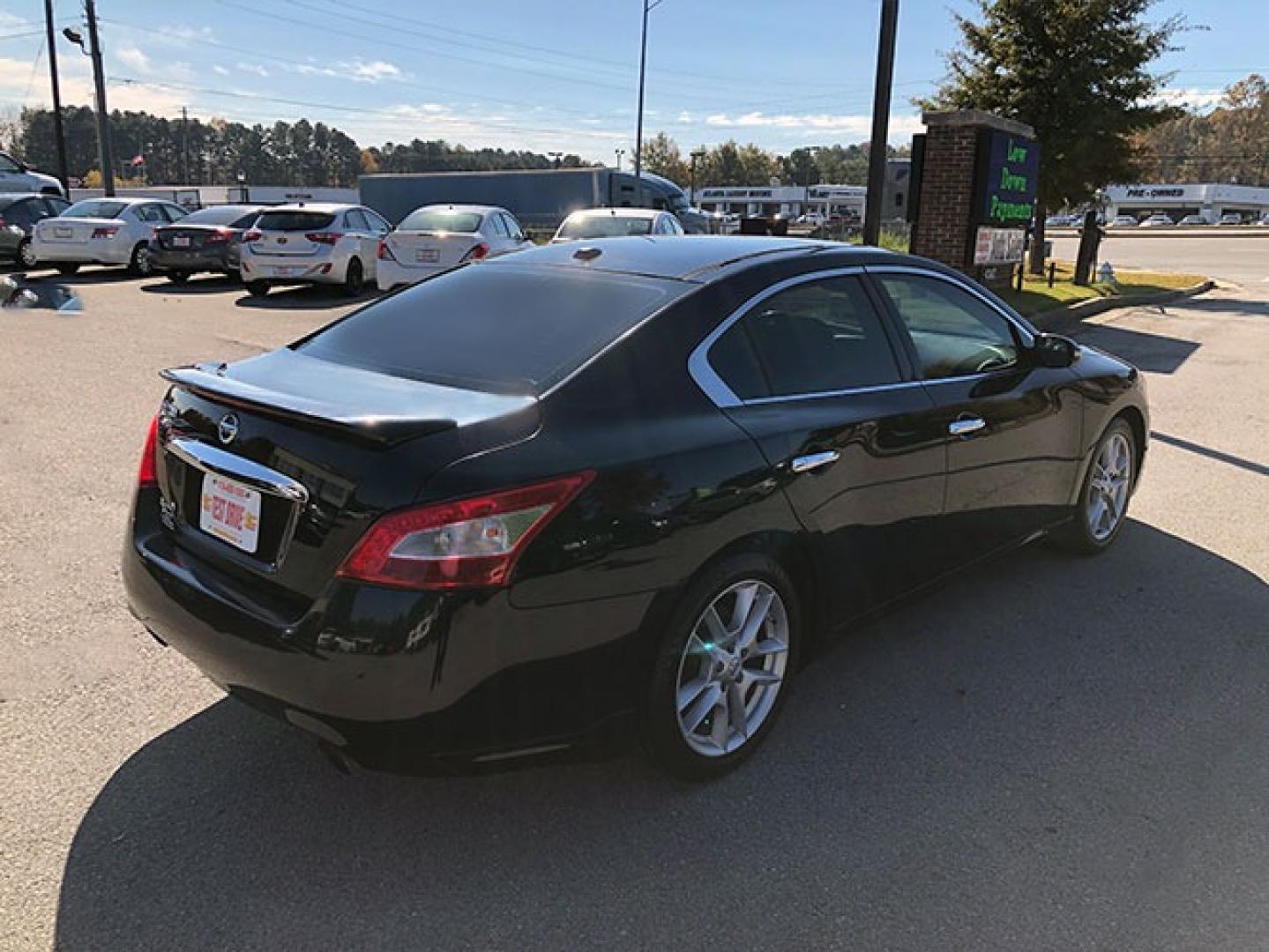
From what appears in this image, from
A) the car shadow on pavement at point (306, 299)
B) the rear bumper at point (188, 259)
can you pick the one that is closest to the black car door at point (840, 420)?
the car shadow on pavement at point (306, 299)

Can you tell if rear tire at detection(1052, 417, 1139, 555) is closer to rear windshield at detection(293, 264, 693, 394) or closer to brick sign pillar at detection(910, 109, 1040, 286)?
rear windshield at detection(293, 264, 693, 394)

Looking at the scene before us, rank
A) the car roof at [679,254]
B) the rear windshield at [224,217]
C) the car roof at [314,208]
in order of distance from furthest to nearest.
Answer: the rear windshield at [224,217]
the car roof at [314,208]
the car roof at [679,254]

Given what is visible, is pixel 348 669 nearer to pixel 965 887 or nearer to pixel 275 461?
pixel 275 461

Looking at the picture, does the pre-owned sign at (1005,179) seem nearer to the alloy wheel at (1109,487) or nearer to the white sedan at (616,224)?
the white sedan at (616,224)

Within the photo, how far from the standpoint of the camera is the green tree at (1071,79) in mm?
18859

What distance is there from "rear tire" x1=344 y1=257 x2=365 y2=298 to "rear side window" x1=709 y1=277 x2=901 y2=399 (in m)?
13.2

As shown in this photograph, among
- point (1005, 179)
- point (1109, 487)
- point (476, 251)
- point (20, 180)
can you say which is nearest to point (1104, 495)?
point (1109, 487)

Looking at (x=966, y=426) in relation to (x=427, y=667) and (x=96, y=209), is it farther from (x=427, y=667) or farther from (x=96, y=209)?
(x=96, y=209)

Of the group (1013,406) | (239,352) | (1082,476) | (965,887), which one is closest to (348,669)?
(965,887)

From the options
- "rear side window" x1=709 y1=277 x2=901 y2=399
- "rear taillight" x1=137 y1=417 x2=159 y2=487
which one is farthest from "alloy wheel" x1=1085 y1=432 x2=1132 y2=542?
"rear taillight" x1=137 y1=417 x2=159 y2=487

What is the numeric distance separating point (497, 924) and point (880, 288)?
256cm

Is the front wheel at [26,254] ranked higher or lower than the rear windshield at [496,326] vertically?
lower

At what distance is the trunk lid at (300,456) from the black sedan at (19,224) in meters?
18.7

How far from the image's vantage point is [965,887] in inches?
100
